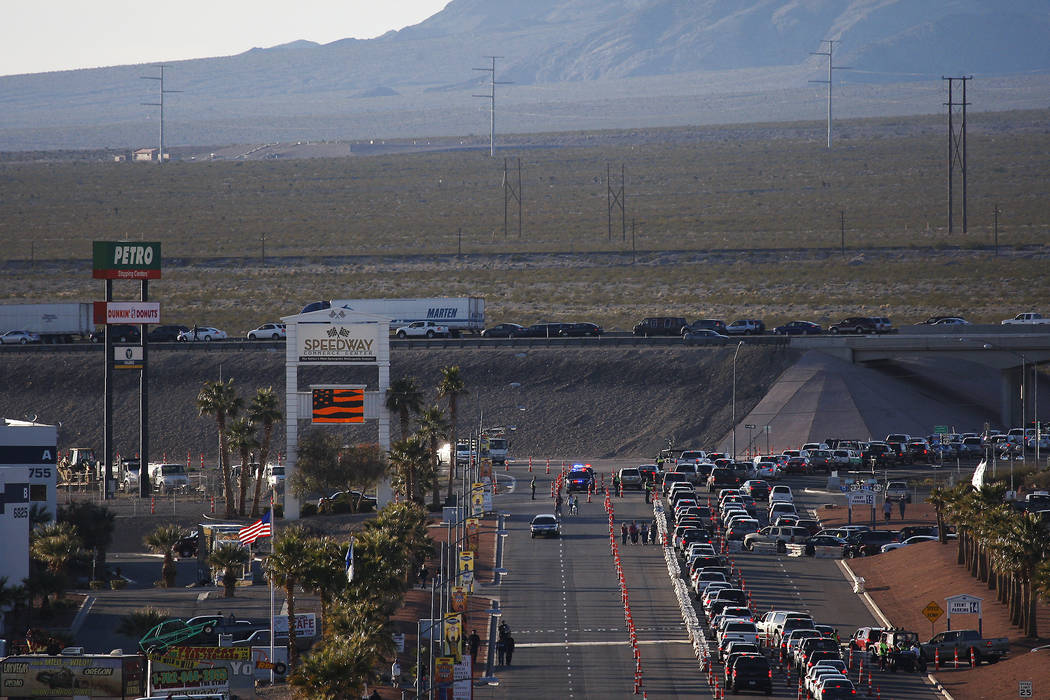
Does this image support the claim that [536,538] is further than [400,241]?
No

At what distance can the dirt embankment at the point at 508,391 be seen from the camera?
99.2 meters

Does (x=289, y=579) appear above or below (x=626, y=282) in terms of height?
below

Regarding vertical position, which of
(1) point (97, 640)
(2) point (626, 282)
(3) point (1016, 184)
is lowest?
(1) point (97, 640)

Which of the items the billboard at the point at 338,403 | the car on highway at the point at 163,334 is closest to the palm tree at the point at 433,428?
the billboard at the point at 338,403

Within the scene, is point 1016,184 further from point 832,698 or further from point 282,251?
point 832,698

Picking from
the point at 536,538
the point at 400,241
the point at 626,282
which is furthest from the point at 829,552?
the point at 400,241

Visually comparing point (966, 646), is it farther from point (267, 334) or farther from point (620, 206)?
point (620, 206)

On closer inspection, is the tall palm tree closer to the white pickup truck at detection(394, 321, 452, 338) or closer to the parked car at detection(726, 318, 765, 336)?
the white pickup truck at detection(394, 321, 452, 338)

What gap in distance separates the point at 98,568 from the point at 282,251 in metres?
97.5

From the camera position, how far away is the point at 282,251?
159 meters

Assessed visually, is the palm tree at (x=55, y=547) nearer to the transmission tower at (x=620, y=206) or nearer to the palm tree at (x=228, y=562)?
the palm tree at (x=228, y=562)

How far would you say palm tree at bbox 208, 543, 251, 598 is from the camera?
56.2 m

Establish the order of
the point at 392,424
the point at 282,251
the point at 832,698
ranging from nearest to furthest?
the point at 832,698
the point at 392,424
the point at 282,251

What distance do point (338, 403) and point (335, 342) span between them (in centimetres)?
301
